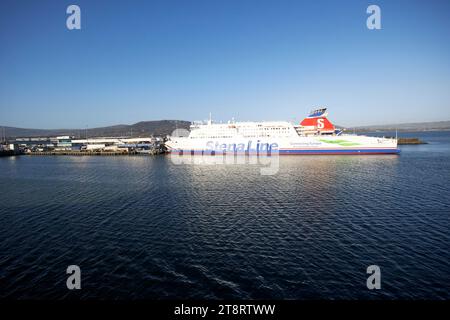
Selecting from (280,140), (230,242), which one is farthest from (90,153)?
(230,242)

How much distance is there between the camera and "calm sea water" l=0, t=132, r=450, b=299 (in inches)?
397

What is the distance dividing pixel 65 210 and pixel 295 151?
153 ft

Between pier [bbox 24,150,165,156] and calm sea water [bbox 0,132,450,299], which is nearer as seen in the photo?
calm sea water [bbox 0,132,450,299]

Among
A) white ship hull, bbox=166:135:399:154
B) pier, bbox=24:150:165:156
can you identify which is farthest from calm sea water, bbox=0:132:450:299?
pier, bbox=24:150:165:156

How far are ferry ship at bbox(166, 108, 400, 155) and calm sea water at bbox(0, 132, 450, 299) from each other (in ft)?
99.3

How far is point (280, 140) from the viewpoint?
5834 cm

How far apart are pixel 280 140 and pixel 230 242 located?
46.9 metres

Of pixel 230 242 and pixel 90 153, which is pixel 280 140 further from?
pixel 90 153

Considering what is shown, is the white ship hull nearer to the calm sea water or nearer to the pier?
the pier

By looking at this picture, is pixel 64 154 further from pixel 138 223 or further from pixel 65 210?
pixel 138 223

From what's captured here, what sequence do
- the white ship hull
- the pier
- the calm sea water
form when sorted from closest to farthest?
the calm sea water → the white ship hull → the pier

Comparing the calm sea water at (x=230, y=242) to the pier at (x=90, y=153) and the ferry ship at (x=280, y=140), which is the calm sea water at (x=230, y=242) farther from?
the pier at (x=90, y=153)

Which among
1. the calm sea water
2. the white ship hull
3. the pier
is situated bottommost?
the calm sea water
